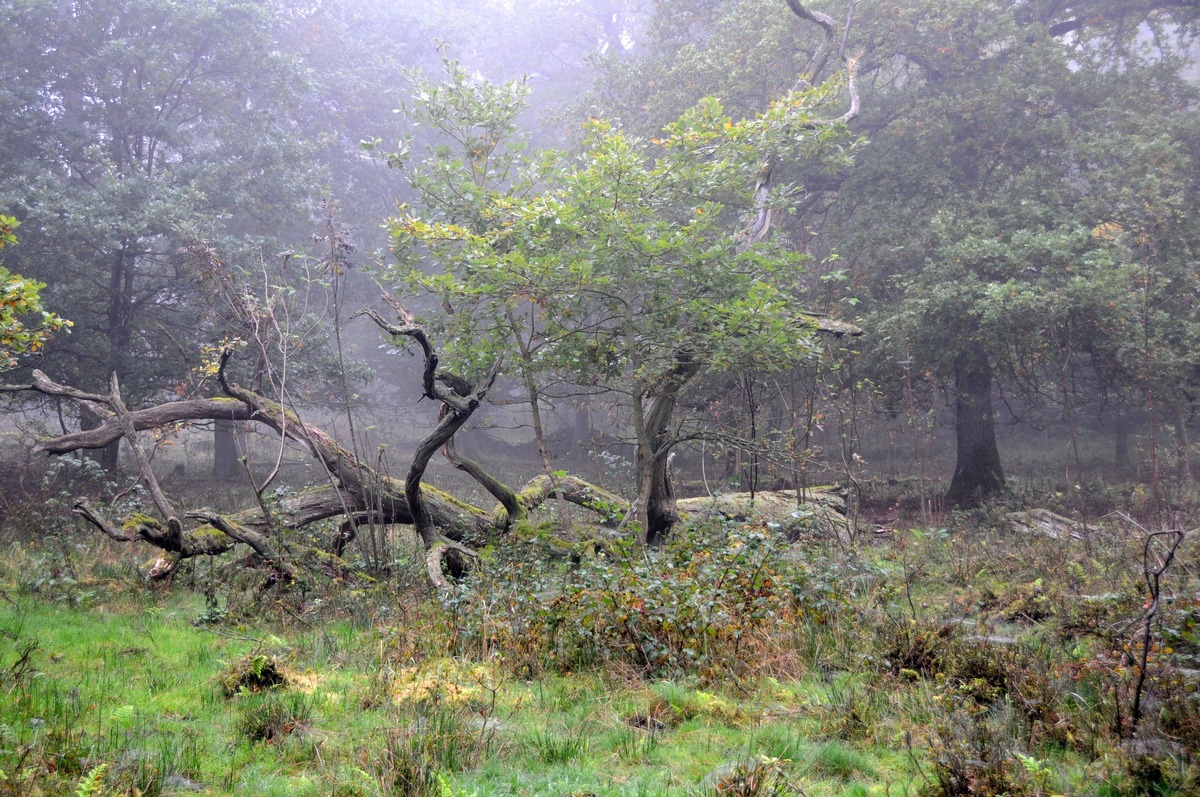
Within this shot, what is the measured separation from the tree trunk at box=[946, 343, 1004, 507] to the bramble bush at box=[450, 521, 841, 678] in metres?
10.7

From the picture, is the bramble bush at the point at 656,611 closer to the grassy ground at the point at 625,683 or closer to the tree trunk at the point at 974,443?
the grassy ground at the point at 625,683

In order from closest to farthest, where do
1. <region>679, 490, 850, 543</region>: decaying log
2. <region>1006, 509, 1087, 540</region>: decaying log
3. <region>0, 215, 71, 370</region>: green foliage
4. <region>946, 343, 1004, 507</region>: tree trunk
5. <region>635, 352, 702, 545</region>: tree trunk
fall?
<region>0, 215, 71, 370</region>: green foliage
<region>635, 352, 702, 545</region>: tree trunk
<region>679, 490, 850, 543</region>: decaying log
<region>1006, 509, 1087, 540</region>: decaying log
<region>946, 343, 1004, 507</region>: tree trunk

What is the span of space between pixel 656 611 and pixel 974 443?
13.2 meters

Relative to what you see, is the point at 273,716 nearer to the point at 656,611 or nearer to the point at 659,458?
the point at 656,611

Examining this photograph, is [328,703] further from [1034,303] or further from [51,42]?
[51,42]

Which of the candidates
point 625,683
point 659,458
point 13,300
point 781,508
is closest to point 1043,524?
point 781,508

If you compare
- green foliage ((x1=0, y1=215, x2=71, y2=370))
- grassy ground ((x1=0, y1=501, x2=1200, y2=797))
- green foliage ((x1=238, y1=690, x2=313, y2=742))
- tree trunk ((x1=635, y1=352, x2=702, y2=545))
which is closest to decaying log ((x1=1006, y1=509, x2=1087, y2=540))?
grassy ground ((x1=0, y1=501, x2=1200, y2=797))

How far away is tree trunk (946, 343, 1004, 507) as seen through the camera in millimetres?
15734

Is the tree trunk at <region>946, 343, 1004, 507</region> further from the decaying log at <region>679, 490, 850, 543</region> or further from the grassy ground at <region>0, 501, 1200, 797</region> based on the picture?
the grassy ground at <region>0, 501, 1200, 797</region>

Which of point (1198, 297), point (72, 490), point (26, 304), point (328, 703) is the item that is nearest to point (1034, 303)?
point (1198, 297)

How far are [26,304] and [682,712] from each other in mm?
5355

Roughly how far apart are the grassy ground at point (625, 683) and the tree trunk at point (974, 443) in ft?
28.0

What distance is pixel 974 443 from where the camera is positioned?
16266 millimetres

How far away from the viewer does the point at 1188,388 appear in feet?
45.2
